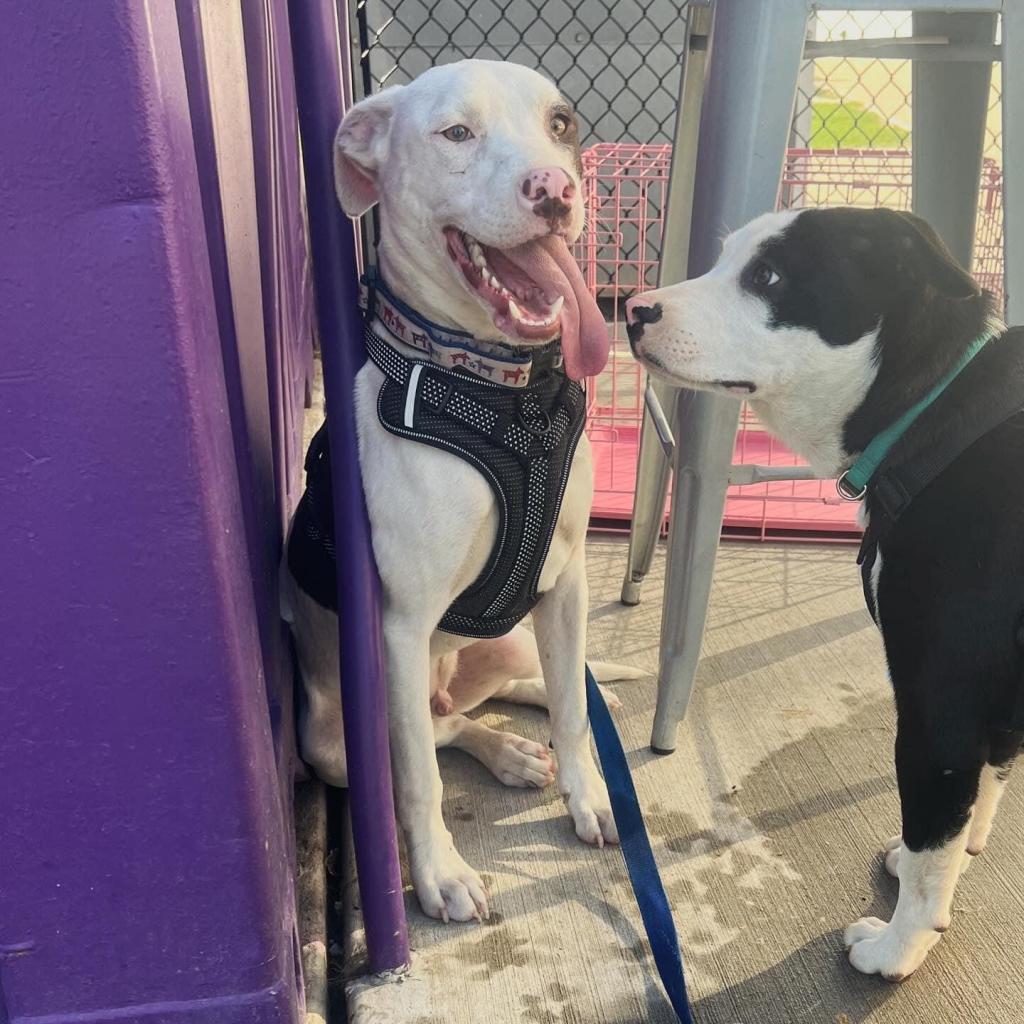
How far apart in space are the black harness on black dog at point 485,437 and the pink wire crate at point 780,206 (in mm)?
1171

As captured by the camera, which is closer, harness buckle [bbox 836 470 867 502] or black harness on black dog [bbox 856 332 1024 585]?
black harness on black dog [bbox 856 332 1024 585]

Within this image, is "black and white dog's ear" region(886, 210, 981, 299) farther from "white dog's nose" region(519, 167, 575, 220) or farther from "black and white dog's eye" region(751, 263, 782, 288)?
"white dog's nose" region(519, 167, 575, 220)

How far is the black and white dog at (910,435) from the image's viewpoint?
5.16 feet

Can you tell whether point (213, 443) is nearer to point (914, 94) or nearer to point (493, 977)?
point (493, 977)

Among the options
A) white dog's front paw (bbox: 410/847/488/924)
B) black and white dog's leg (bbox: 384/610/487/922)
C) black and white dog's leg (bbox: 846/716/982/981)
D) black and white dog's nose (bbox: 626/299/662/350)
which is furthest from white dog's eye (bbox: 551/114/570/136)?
white dog's front paw (bbox: 410/847/488/924)

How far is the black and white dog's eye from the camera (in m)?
1.78

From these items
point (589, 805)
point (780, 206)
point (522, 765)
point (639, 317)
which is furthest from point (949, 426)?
point (780, 206)

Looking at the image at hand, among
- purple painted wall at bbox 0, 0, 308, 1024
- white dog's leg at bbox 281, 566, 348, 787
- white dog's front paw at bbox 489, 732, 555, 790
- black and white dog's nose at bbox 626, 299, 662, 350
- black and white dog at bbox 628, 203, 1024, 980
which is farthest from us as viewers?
white dog's front paw at bbox 489, 732, 555, 790

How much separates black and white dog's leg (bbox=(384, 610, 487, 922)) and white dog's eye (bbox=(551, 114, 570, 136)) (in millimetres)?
864

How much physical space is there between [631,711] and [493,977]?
87 centimetres

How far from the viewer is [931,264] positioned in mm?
1698

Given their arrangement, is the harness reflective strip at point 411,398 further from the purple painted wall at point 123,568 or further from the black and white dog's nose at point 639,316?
the black and white dog's nose at point 639,316

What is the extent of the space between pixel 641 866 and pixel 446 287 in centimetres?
103

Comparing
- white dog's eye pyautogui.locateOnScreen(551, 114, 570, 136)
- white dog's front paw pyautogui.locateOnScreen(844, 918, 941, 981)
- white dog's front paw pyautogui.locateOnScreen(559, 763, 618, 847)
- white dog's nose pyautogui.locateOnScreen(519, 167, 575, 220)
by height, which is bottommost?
white dog's front paw pyautogui.locateOnScreen(559, 763, 618, 847)
